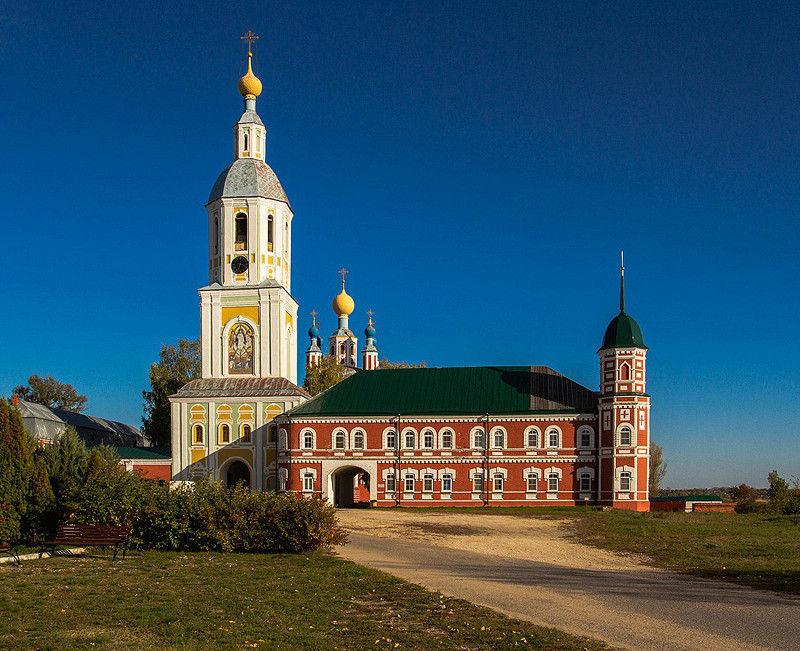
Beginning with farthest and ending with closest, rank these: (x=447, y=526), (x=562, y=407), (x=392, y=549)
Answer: (x=562, y=407) < (x=447, y=526) < (x=392, y=549)

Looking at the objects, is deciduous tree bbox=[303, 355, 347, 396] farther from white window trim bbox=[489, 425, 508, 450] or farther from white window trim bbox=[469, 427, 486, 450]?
white window trim bbox=[489, 425, 508, 450]

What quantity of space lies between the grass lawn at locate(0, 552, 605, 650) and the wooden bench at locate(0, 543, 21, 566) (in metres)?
0.90

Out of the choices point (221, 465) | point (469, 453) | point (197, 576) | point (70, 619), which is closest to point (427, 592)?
point (197, 576)

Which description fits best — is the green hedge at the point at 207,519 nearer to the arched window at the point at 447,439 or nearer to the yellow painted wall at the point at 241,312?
the arched window at the point at 447,439

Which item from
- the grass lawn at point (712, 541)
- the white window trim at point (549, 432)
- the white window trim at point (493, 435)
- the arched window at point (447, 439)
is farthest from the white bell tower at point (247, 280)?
the grass lawn at point (712, 541)

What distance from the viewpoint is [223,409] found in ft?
169

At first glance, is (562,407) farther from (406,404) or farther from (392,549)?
(392,549)

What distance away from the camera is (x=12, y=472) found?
22.9 m

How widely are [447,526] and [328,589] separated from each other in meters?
17.0

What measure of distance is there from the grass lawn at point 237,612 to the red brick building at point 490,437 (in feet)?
95.7

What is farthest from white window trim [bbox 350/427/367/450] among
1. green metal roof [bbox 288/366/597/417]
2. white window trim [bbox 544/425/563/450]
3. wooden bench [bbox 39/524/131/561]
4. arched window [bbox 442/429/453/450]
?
wooden bench [bbox 39/524/131/561]

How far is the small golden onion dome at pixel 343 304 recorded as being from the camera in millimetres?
103500

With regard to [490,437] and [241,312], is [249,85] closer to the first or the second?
[241,312]

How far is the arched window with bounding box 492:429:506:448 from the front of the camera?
1882 inches
